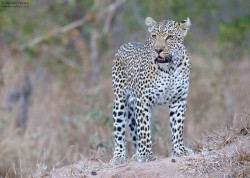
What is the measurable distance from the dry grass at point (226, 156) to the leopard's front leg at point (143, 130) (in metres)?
0.70

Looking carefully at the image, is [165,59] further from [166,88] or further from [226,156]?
[226,156]

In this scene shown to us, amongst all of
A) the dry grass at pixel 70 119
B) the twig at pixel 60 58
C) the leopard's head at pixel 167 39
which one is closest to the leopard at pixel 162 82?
the leopard's head at pixel 167 39

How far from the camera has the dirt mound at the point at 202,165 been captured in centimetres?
830

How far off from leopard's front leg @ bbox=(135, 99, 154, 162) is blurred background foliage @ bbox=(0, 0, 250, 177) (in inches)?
91.0

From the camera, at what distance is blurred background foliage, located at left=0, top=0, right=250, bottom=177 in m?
14.0

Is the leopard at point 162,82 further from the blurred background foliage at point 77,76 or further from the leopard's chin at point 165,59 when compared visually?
the blurred background foliage at point 77,76

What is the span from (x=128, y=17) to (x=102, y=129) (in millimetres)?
6715

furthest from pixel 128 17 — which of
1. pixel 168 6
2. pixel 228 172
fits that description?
pixel 228 172

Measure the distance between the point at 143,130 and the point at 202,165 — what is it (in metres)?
1.40

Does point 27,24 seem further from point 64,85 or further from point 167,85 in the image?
point 167,85

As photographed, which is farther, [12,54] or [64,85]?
[64,85]

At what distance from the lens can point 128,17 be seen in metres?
19.3

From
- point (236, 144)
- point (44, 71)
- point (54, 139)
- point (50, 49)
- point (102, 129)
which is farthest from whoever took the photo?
point (44, 71)

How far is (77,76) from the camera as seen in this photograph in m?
19.3
